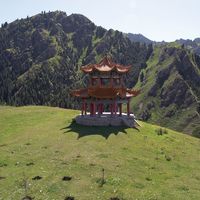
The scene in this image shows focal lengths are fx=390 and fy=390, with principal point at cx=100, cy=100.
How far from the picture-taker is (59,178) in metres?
54.0

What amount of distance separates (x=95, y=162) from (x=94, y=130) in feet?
69.6

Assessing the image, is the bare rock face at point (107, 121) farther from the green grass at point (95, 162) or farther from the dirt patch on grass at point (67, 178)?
the dirt patch on grass at point (67, 178)

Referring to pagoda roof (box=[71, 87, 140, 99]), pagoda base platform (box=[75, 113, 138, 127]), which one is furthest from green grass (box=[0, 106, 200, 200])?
pagoda roof (box=[71, 87, 140, 99])

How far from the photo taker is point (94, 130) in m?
82.1

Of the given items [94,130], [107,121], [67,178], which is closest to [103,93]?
[107,121]

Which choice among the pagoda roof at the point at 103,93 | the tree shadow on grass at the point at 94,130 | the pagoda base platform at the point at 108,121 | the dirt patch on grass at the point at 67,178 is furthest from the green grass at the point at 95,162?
the pagoda roof at the point at 103,93

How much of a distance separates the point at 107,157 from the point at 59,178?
1243cm

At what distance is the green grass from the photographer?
1971 inches

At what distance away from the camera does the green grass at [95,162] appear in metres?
50.1

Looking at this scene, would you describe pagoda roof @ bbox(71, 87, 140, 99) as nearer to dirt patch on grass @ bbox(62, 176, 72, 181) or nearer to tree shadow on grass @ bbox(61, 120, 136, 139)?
tree shadow on grass @ bbox(61, 120, 136, 139)

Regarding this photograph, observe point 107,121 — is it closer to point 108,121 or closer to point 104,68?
point 108,121

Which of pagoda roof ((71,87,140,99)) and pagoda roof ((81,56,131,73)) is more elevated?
pagoda roof ((81,56,131,73))

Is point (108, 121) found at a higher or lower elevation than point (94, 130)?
higher

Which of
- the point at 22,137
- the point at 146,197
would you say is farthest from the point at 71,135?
the point at 146,197
